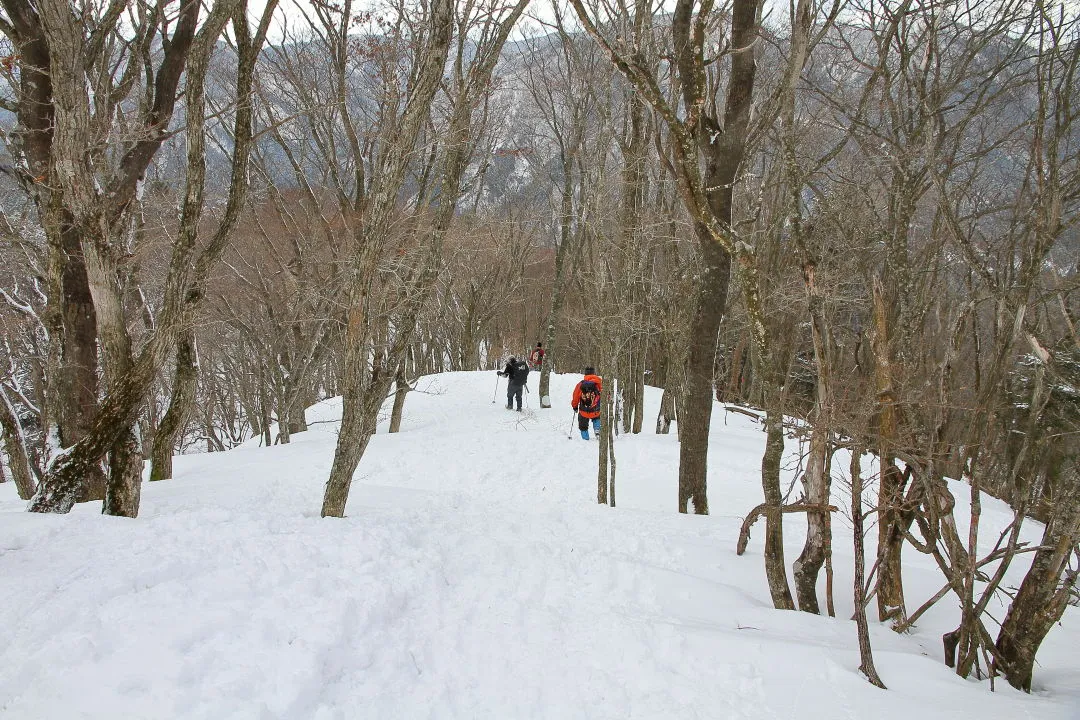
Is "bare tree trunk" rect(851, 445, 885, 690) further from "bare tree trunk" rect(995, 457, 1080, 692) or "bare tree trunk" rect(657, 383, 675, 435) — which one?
"bare tree trunk" rect(657, 383, 675, 435)

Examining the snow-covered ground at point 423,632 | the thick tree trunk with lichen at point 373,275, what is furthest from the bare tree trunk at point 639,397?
the thick tree trunk with lichen at point 373,275

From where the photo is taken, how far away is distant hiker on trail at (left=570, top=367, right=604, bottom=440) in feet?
41.9

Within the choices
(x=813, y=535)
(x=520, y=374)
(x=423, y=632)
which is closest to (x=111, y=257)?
(x=423, y=632)

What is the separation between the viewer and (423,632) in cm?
322

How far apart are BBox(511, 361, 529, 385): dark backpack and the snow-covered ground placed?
10.9m

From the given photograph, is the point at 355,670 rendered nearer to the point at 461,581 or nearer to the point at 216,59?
the point at 461,581

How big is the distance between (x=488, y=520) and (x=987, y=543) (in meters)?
7.77

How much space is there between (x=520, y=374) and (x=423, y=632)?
1316 centimetres

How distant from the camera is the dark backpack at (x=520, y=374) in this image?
16.3m

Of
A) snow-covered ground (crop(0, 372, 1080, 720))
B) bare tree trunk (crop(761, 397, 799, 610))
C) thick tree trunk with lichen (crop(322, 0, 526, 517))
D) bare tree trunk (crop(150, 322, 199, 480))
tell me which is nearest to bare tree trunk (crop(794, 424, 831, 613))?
bare tree trunk (crop(761, 397, 799, 610))

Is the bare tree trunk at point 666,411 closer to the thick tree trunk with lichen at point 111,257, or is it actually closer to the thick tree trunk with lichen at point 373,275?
the thick tree trunk with lichen at point 373,275

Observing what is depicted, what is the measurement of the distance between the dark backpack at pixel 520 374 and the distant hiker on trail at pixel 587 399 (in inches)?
129

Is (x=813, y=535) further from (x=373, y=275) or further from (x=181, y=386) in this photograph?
(x=181, y=386)

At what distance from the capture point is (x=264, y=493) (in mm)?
7387
